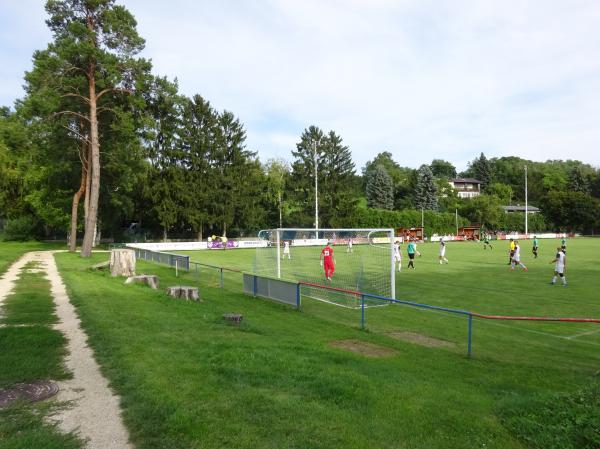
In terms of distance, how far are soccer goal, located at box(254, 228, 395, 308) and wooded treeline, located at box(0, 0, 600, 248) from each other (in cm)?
1696

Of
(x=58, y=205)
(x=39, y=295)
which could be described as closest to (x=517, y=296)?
(x=39, y=295)

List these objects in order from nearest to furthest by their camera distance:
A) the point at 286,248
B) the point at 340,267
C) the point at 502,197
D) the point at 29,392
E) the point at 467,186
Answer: the point at 29,392, the point at 286,248, the point at 340,267, the point at 502,197, the point at 467,186

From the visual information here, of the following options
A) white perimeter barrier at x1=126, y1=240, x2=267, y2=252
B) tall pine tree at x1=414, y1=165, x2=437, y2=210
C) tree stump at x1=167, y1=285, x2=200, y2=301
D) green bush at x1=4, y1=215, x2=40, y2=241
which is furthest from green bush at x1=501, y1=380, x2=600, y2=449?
tall pine tree at x1=414, y1=165, x2=437, y2=210

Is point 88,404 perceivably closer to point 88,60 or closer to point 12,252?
point 88,60

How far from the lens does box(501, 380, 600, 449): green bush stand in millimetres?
4770

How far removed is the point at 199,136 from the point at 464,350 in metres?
57.4

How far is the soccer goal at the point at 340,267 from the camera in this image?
16.6m

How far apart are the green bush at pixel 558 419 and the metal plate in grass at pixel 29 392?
230 inches

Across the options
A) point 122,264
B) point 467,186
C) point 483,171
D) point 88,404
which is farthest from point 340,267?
point 483,171

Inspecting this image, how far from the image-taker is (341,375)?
705cm

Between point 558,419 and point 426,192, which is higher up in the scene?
point 426,192

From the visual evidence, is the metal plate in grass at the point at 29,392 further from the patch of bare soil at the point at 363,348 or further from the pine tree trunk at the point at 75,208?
the pine tree trunk at the point at 75,208

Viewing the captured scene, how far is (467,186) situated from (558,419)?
142 metres

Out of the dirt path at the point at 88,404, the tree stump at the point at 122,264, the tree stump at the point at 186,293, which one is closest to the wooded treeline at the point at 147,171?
the tree stump at the point at 122,264
